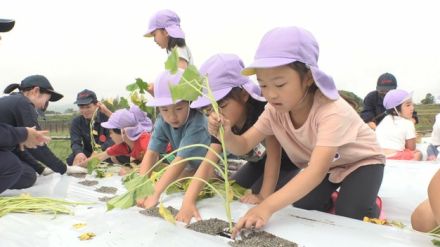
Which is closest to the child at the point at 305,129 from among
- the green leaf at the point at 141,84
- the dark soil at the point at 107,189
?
the green leaf at the point at 141,84

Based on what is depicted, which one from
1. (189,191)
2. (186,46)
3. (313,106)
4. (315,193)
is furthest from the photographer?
(186,46)

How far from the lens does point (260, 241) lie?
110cm

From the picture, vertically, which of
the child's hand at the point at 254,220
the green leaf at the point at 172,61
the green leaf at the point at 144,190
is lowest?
the child's hand at the point at 254,220

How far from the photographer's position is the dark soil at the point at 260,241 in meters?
1.07

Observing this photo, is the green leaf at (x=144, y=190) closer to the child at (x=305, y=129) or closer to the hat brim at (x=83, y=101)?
the child at (x=305, y=129)

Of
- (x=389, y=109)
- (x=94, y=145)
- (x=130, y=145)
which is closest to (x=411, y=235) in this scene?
(x=130, y=145)

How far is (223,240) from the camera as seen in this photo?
1133 mm

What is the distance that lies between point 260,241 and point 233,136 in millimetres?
436

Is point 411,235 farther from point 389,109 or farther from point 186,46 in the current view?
point 389,109

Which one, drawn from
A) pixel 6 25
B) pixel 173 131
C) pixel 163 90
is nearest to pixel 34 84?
pixel 6 25

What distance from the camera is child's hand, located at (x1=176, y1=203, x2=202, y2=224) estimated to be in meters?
1.36

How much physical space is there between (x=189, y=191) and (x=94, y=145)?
2461 millimetres

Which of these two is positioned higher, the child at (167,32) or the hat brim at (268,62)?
the child at (167,32)

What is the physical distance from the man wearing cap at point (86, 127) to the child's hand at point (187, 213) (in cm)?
250
